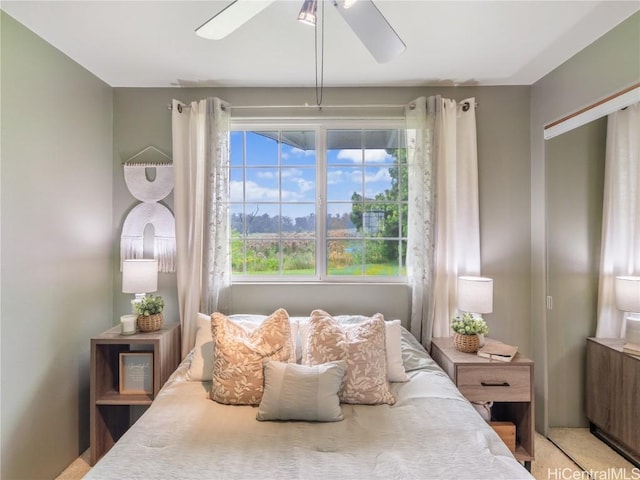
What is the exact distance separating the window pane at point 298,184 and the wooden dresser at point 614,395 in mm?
2236

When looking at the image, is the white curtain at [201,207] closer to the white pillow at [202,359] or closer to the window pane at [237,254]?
the window pane at [237,254]

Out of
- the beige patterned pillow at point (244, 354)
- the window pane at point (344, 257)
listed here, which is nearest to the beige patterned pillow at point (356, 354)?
the beige patterned pillow at point (244, 354)

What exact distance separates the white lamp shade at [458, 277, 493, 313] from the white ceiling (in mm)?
1485

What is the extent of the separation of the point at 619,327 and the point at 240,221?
8.80 feet

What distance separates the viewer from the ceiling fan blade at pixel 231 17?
3.84 ft

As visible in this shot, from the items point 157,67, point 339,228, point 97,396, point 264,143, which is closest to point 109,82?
point 157,67

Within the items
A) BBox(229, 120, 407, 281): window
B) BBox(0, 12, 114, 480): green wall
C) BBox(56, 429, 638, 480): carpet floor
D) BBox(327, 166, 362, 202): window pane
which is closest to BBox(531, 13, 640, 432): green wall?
BBox(56, 429, 638, 480): carpet floor

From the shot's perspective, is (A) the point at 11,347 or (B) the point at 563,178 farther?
(B) the point at 563,178

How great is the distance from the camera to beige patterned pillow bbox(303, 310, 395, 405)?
1654 mm

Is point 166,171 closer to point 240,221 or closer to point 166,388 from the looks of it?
point 240,221

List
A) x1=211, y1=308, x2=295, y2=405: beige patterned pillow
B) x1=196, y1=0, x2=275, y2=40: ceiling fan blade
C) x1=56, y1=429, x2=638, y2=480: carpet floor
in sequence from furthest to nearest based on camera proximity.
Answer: x1=56, y1=429, x2=638, y2=480: carpet floor → x1=211, y1=308, x2=295, y2=405: beige patterned pillow → x1=196, y1=0, x2=275, y2=40: ceiling fan blade

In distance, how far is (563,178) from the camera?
2266 mm

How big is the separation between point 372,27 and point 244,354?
1623 millimetres

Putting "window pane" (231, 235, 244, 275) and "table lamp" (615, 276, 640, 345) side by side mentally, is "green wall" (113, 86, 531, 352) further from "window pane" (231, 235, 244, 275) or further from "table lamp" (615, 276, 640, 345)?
"table lamp" (615, 276, 640, 345)
